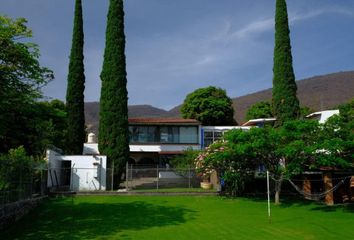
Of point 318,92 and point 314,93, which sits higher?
point 318,92

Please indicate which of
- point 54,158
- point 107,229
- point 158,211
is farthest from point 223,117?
point 107,229

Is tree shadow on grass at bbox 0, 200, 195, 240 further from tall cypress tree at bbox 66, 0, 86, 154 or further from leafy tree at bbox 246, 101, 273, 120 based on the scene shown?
leafy tree at bbox 246, 101, 273, 120

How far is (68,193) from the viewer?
1053 inches

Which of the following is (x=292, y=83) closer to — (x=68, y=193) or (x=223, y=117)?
(x=68, y=193)

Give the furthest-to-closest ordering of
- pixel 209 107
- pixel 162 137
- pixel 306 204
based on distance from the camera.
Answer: pixel 209 107
pixel 162 137
pixel 306 204

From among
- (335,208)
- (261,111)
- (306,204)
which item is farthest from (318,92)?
(335,208)

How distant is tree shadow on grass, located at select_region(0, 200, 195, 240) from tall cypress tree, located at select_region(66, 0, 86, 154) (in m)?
13.4

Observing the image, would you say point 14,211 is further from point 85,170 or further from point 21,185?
point 85,170

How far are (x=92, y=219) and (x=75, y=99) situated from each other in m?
20.6

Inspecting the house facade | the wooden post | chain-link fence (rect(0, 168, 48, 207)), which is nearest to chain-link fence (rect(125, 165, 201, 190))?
the house facade

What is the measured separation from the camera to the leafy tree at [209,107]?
6394 cm

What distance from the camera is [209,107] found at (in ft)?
211

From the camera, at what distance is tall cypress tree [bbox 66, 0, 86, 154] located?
37.0 meters

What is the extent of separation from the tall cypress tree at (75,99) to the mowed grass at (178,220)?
1177 cm
